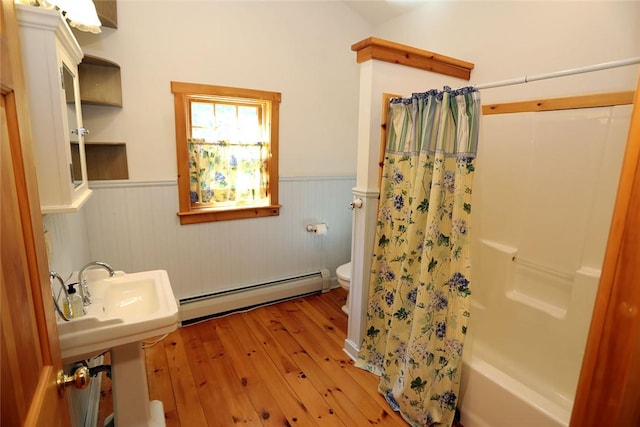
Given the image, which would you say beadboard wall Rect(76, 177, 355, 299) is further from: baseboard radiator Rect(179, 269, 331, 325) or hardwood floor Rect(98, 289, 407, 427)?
hardwood floor Rect(98, 289, 407, 427)

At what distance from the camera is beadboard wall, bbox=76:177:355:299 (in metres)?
2.35

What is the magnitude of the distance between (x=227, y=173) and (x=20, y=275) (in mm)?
2211

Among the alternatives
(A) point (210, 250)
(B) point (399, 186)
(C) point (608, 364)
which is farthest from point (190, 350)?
(C) point (608, 364)

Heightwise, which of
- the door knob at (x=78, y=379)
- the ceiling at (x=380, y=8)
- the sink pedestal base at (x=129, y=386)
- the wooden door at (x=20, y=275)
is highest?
the ceiling at (x=380, y=8)

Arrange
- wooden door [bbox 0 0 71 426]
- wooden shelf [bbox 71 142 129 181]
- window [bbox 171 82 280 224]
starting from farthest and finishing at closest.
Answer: window [bbox 171 82 280 224] → wooden shelf [bbox 71 142 129 181] → wooden door [bbox 0 0 71 426]

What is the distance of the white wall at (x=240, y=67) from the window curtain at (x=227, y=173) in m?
0.17

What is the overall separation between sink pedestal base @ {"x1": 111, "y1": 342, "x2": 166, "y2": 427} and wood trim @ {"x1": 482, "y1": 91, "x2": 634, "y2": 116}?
2436mm

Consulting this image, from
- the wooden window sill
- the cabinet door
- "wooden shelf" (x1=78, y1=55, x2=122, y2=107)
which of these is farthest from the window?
the cabinet door

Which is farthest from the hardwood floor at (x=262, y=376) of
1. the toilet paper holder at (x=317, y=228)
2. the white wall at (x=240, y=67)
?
the white wall at (x=240, y=67)

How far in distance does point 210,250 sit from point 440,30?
2557 mm

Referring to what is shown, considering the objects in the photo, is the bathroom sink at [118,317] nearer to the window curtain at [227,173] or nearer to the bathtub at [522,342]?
the window curtain at [227,173]

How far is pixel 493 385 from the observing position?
1.56 m

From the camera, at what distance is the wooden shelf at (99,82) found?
2.07 m

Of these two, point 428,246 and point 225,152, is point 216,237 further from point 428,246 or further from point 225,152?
point 428,246
